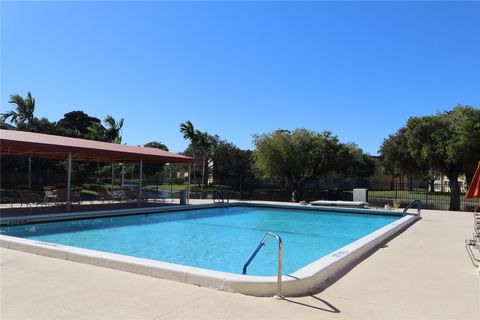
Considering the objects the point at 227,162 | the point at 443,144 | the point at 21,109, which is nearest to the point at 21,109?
the point at 21,109

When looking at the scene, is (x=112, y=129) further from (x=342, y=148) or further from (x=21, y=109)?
(x=342, y=148)

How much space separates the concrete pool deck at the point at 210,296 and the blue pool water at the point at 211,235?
281 centimetres

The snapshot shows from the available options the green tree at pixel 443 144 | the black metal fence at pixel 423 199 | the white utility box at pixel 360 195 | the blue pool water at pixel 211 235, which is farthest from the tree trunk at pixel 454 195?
the blue pool water at pixel 211 235

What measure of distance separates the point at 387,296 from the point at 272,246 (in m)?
5.89

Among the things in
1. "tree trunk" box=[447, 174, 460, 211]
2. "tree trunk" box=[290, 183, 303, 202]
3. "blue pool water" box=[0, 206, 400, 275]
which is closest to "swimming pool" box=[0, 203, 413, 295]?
"blue pool water" box=[0, 206, 400, 275]

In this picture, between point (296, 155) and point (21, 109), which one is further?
point (21, 109)

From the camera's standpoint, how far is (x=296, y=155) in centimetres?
2564

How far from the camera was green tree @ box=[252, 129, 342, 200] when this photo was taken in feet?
84.4

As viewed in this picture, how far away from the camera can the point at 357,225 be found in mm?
16250

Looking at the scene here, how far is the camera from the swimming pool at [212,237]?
27.8 feet

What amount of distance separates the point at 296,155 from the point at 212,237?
567 inches

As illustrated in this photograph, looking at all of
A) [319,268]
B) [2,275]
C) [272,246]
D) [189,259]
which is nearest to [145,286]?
[2,275]

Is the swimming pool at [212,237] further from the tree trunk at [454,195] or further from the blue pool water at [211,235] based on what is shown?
the tree trunk at [454,195]

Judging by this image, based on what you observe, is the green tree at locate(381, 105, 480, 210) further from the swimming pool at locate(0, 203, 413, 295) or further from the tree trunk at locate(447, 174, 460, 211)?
the swimming pool at locate(0, 203, 413, 295)
